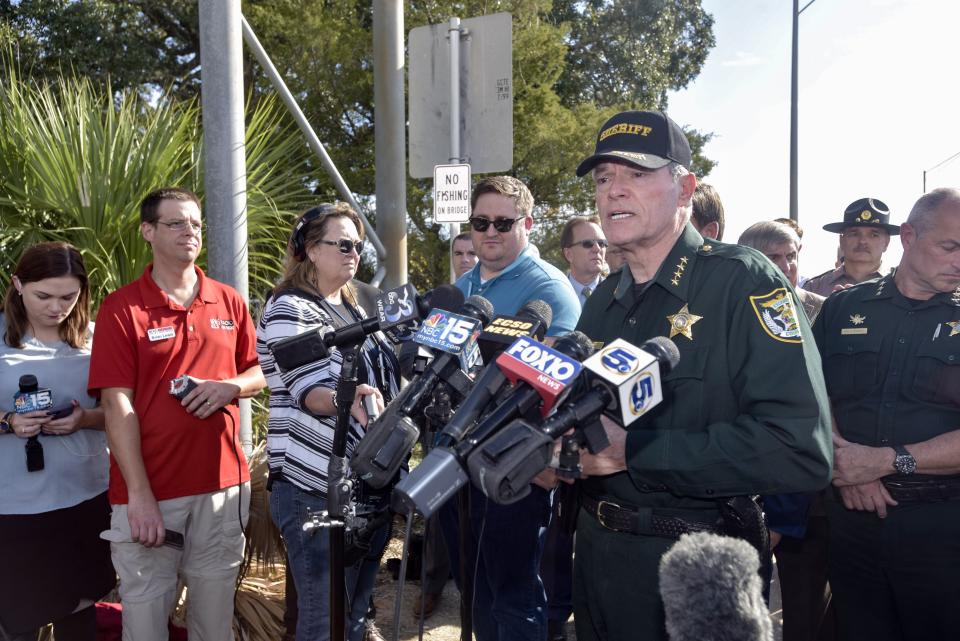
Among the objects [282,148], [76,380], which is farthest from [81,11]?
[76,380]

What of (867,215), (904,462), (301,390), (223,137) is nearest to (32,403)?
(301,390)

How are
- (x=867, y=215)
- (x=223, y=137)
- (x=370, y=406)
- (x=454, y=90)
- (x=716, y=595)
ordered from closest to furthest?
(x=716, y=595) → (x=370, y=406) → (x=223, y=137) → (x=867, y=215) → (x=454, y=90)

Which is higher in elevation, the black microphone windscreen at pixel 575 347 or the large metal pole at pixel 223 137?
the large metal pole at pixel 223 137

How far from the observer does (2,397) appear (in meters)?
3.36

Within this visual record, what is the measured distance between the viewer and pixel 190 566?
11.3 feet

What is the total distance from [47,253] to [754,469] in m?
3.19

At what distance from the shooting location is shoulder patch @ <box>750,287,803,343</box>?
193 cm

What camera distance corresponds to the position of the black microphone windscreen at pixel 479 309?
212 centimetres

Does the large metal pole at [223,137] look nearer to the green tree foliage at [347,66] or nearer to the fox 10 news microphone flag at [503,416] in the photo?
the fox 10 news microphone flag at [503,416]

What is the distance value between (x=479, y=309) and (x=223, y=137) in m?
2.64

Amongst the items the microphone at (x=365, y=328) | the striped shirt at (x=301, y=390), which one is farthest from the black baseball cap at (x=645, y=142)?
the striped shirt at (x=301, y=390)

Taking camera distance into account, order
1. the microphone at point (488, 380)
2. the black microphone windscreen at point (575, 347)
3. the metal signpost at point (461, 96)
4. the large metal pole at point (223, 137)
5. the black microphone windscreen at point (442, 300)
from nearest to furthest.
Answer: the microphone at point (488, 380) < the black microphone windscreen at point (575, 347) < the black microphone windscreen at point (442, 300) < the large metal pole at point (223, 137) < the metal signpost at point (461, 96)

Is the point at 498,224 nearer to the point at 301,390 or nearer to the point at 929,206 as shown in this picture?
the point at 301,390

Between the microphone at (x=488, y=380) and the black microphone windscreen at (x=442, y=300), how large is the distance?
341mm
